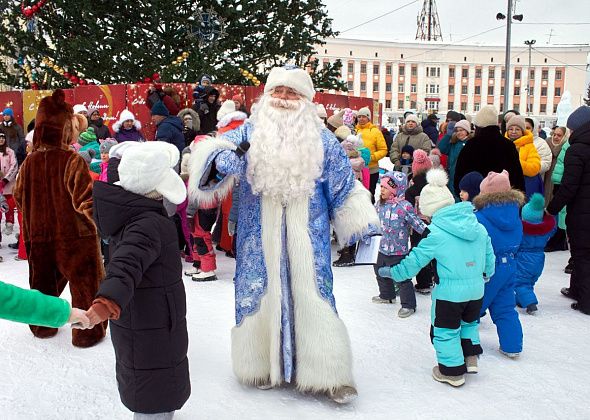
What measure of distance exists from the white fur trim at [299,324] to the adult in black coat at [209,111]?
5978 mm

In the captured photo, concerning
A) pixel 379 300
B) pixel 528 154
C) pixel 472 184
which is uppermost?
pixel 528 154

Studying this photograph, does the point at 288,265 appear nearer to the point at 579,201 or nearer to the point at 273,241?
the point at 273,241

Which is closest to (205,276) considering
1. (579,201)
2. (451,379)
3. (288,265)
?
(288,265)

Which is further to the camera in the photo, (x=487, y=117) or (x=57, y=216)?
(x=487, y=117)

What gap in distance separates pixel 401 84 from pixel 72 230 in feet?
243

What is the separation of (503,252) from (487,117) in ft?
5.87

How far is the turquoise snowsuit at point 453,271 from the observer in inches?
139

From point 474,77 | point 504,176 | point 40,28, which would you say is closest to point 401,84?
point 474,77

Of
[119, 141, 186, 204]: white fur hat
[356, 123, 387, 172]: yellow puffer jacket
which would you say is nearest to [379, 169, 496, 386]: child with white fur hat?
[119, 141, 186, 204]: white fur hat

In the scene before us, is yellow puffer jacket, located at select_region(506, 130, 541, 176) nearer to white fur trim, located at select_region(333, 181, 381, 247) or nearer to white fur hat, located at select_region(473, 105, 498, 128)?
white fur hat, located at select_region(473, 105, 498, 128)

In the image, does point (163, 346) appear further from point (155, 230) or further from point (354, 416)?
point (354, 416)

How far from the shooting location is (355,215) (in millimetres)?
3391

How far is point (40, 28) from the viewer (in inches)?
473

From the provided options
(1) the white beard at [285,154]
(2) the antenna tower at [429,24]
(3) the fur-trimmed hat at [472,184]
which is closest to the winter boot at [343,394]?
(1) the white beard at [285,154]
